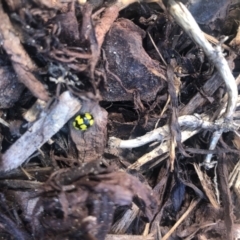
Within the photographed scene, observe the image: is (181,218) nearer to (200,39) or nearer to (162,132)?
(162,132)

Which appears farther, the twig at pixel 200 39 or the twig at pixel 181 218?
the twig at pixel 181 218

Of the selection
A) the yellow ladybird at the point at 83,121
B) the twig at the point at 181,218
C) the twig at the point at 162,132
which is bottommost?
the twig at the point at 181,218

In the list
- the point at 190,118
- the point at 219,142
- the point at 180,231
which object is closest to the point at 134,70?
the point at 190,118

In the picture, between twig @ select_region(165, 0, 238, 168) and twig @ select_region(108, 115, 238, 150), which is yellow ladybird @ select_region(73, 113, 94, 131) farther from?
twig @ select_region(165, 0, 238, 168)

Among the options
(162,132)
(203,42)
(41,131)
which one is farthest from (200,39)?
(41,131)

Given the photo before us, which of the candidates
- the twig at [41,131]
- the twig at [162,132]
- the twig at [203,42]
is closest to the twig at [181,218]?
the twig at [162,132]

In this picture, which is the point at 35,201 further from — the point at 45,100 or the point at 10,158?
the point at 45,100

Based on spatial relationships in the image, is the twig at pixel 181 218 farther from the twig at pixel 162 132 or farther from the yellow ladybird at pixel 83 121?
the yellow ladybird at pixel 83 121
